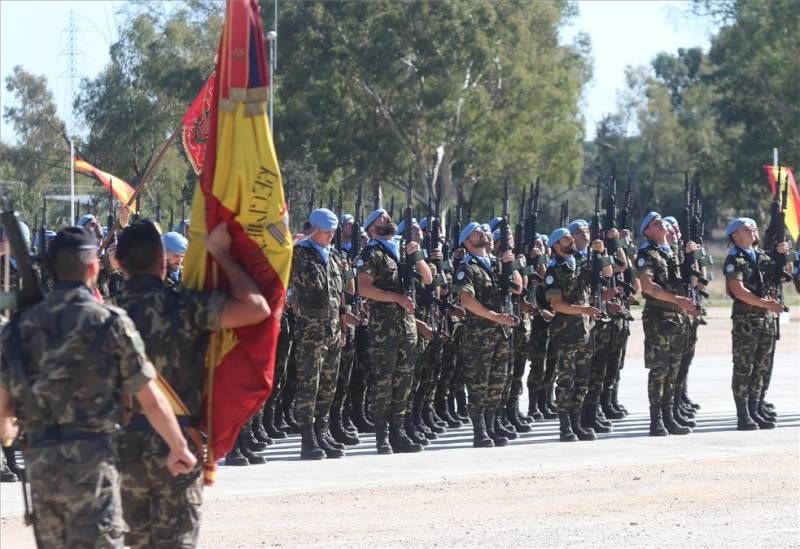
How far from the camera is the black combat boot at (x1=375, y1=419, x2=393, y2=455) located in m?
12.8

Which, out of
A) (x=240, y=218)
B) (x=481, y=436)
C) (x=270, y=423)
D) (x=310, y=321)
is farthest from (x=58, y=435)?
(x=270, y=423)

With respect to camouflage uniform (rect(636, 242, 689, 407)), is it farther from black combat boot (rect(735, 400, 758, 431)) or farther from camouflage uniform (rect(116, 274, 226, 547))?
camouflage uniform (rect(116, 274, 226, 547))

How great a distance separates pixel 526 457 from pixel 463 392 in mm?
3273

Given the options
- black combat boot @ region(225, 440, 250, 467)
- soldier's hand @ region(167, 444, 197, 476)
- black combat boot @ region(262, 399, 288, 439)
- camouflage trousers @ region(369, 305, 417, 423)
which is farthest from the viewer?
black combat boot @ region(262, 399, 288, 439)

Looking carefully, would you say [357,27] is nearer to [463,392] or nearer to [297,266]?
[463,392]

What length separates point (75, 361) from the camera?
5965 millimetres

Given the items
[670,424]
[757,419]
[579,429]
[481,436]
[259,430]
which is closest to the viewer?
[259,430]

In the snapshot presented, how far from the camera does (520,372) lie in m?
14.8

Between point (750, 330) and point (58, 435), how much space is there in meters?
9.72

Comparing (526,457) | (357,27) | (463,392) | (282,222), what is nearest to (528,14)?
(357,27)

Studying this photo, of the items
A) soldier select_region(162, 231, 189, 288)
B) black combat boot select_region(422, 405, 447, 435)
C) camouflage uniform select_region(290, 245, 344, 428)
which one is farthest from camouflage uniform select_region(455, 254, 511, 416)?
soldier select_region(162, 231, 189, 288)

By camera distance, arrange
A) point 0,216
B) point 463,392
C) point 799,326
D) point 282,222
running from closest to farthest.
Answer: point 0,216 < point 282,222 < point 463,392 < point 799,326

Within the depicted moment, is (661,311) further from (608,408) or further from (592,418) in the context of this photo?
(608,408)

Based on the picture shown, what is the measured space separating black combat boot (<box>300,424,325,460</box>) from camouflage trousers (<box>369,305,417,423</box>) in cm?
65
